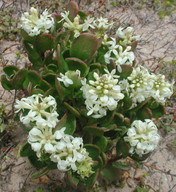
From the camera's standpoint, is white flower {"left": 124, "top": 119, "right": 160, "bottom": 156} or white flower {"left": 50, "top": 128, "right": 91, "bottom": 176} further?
white flower {"left": 124, "top": 119, "right": 160, "bottom": 156}

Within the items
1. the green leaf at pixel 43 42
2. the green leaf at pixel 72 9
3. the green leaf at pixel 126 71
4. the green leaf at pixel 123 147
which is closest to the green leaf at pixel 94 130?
the green leaf at pixel 123 147

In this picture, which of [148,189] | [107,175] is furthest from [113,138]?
[148,189]

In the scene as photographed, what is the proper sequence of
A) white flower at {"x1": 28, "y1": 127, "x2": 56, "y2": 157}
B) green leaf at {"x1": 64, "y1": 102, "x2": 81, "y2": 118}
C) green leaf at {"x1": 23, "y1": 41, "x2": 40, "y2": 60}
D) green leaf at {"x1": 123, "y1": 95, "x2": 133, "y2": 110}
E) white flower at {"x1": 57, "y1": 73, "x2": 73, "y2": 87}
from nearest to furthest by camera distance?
white flower at {"x1": 28, "y1": 127, "x2": 56, "y2": 157}, white flower at {"x1": 57, "y1": 73, "x2": 73, "y2": 87}, green leaf at {"x1": 64, "y1": 102, "x2": 81, "y2": 118}, green leaf at {"x1": 123, "y1": 95, "x2": 133, "y2": 110}, green leaf at {"x1": 23, "y1": 41, "x2": 40, "y2": 60}

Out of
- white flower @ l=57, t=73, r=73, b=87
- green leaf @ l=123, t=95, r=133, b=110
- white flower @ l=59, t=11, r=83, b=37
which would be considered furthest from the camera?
white flower @ l=59, t=11, r=83, b=37

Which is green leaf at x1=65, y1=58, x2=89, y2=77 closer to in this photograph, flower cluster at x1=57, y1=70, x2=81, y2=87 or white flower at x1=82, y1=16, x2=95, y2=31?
flower cluster at x1=57, y1=70, x2=81, y2=87

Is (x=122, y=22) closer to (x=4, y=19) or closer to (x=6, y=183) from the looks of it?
(x=4, y=19)

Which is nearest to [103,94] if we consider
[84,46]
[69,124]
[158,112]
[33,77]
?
[69,124]

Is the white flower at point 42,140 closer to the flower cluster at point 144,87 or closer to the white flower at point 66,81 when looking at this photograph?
the white flower at point 66,81

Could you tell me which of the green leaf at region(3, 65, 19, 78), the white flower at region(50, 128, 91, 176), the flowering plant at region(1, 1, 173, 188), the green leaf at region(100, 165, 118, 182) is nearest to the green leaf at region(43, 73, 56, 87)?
the flowering plant at region(1, 1, 173, 188)
